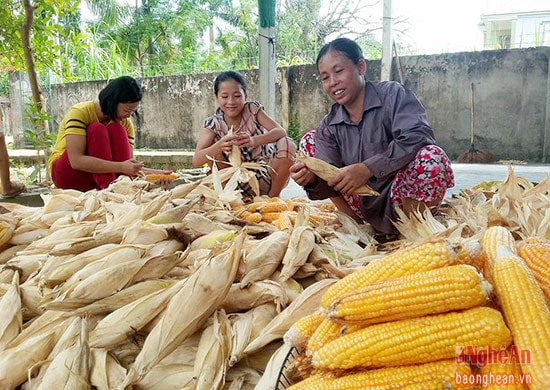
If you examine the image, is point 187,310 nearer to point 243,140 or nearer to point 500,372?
point 500,372

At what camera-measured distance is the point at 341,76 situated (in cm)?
250

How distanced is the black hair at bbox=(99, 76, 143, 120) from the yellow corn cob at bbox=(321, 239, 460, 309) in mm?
2856

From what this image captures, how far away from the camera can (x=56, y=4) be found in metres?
4.99

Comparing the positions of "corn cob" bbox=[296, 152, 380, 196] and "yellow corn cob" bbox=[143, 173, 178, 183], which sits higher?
"corn cob" bbox=[296, 152, 380, 196]

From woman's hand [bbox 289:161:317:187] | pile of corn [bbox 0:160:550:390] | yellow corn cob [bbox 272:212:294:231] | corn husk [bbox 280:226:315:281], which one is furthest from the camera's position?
woman's hand [bbox 289:161:317:187]

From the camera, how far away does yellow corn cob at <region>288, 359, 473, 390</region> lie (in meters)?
0.79

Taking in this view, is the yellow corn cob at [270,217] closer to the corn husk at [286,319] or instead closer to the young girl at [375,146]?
the young girl at [375,146]

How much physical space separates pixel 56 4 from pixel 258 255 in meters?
4.90

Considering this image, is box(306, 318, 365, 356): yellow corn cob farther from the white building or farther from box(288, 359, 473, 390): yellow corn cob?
the white building

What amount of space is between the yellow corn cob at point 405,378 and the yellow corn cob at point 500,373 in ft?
0.09

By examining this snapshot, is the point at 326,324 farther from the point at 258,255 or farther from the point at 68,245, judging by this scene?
the point at 68,245

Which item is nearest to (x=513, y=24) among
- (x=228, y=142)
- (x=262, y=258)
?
(x=228, y=142)

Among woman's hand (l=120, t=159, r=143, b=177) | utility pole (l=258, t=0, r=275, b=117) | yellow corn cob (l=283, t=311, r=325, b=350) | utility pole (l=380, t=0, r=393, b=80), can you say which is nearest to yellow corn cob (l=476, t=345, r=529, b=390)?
yellow corn cob (l=283, t=311, r=325, b=350)

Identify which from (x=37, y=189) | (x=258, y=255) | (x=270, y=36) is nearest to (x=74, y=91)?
(x=37, y=189)
